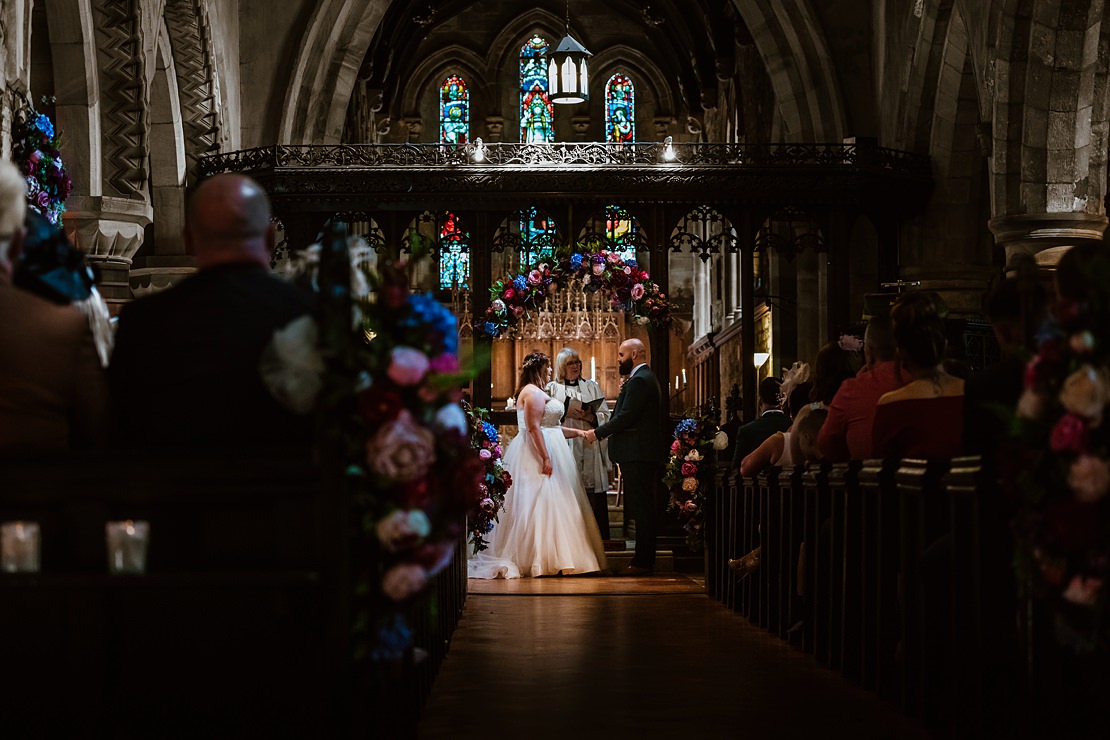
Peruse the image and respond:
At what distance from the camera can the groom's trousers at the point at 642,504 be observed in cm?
1137

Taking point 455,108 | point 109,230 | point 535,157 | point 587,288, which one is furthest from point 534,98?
point 109,230

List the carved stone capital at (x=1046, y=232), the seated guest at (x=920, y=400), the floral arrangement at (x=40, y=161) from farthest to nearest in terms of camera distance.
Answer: the carved stone capital at (x=1046, y=232), the floral arrangement at (x=40, y=161), the seated guest at (x=920, y=400)

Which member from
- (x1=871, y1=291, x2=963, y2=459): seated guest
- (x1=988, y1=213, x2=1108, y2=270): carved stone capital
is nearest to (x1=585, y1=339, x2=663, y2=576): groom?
(x1=988, y1=213, x2=1108, y2=270): carved stone capital

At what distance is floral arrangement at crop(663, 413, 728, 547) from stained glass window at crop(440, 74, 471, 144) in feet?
60.7

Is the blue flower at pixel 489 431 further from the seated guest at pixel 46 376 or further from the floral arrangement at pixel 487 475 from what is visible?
the seated guest at pixel 46 376

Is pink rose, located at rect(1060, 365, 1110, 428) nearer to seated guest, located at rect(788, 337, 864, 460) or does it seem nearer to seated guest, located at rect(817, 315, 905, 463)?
seated guest, located at rect(817, 315, 905, 463)

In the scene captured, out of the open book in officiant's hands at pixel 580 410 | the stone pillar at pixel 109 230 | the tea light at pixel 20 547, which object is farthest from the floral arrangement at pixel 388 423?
the open book in officiant's hands at pixel 580 410

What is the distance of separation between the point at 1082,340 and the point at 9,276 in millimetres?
2345

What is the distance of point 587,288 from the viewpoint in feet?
41.1

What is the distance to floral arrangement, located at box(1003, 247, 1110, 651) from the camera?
3180 millimetres

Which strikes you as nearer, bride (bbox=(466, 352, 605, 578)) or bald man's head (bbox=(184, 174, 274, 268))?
bald man's head (bbox=(184, 174, 274, 268))

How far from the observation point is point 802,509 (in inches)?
250

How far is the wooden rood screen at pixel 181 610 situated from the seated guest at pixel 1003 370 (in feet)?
5.72

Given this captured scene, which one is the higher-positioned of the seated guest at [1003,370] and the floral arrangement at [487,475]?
the seated guest at [1003,370]
